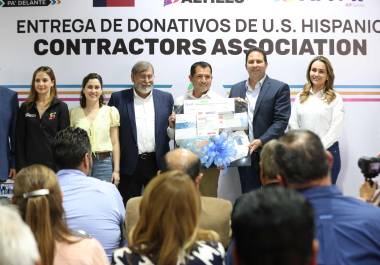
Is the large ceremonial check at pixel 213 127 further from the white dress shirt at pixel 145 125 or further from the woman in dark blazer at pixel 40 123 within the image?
the woman in dark blazer at pixel 40 123

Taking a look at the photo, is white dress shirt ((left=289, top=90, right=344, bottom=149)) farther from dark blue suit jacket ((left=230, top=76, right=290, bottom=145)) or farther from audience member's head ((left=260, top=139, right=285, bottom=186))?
audience member's head ((left=260, top=139, right=285, bottom=186))

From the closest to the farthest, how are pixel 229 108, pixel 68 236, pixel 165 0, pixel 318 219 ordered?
pixel 318 219, pixel 68 236, pixel 229 108, pixel 165 0

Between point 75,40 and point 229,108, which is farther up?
point 75,40

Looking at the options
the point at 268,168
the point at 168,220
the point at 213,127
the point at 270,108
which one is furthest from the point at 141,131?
the point at 168,220

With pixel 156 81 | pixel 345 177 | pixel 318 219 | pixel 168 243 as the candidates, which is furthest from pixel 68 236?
pixel 345 177

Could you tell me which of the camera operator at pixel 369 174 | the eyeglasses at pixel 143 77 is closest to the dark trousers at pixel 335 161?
the eyeglasses at pixel 143 77

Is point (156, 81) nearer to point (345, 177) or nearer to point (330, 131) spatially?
point (330, 131)

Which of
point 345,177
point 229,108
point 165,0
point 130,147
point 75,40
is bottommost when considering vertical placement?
point 345,177

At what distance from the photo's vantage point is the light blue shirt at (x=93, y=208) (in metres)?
2.74

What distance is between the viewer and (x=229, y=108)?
4.74 meters

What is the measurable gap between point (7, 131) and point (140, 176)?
1317mm

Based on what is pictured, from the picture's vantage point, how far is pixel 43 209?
208cm

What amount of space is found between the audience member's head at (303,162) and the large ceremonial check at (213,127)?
262 centimetres

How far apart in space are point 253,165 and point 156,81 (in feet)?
4.34
